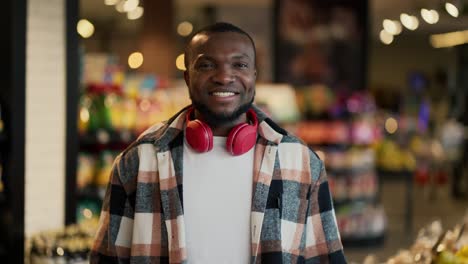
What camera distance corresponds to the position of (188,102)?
711cm

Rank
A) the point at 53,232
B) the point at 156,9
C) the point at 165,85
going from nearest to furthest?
the point at 53,232, the point at 165,85, the point at 156,9

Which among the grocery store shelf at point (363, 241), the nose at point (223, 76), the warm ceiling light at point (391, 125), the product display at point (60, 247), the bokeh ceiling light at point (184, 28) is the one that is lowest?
the grocery store shelf at point (363, 241)

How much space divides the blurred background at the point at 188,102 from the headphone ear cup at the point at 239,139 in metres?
1.02

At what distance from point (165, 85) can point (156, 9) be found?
3.65 metres

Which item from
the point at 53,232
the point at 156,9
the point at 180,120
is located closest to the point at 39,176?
the point at 53,232

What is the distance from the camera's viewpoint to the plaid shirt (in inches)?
77.9

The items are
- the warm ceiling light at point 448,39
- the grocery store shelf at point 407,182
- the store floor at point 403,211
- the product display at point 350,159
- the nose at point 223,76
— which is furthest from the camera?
the warm ceiling light at point 448,39

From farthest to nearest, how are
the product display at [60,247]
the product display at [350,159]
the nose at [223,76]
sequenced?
1. the product display at [350,159]
2. the product display at [60,247]
3. the nose at [223,76]

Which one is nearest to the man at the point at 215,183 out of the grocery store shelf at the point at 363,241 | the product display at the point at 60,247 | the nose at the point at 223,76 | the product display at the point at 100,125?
the nose at the point at 223,76

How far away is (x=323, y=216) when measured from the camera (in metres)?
2.12

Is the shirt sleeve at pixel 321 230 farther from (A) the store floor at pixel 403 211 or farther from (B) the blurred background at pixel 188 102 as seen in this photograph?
(A) the store floor at pixel 403 211

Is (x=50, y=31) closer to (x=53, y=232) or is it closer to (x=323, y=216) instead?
(x=53, y=232)

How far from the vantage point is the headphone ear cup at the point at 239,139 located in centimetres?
198

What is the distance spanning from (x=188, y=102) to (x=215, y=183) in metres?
5.15
